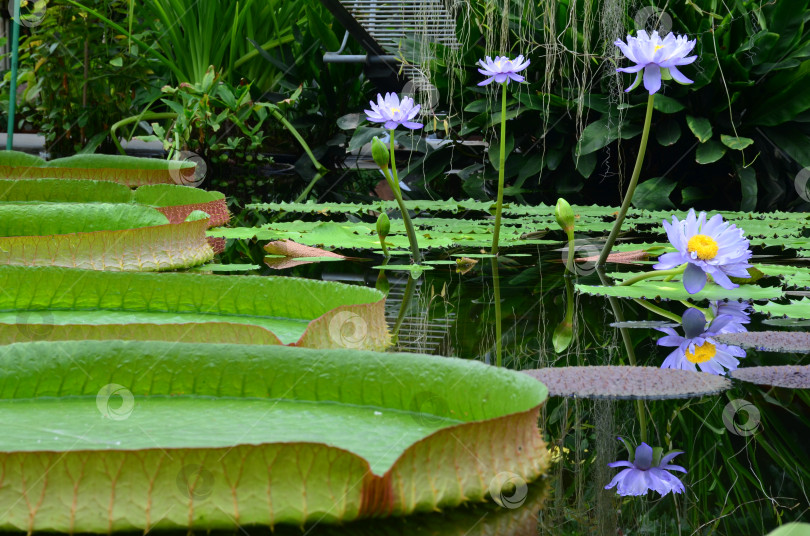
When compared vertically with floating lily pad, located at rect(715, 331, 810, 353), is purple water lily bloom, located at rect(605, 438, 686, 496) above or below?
above

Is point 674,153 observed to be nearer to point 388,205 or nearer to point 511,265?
point 388,205

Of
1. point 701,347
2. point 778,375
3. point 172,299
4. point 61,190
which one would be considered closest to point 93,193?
point 61,190

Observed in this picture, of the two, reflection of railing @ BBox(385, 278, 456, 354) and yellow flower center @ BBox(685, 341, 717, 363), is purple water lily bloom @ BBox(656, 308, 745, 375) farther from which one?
reflection of railing @ BBox(385, 278, 456, 354)

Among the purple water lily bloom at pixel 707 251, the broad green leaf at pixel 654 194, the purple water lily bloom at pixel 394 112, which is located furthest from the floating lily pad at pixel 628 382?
the broad green leaf at pixel 654 194

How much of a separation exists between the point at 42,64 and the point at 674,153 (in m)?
3.61

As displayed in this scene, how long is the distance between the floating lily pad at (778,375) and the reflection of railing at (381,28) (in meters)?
2.80

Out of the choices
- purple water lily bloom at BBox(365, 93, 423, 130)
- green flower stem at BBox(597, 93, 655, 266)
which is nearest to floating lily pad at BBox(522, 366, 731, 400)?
green flower stem at BBox(597, 93, 655, 266)

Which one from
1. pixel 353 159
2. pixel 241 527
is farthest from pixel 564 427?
pixel 353 159

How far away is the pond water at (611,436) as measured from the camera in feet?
2.04

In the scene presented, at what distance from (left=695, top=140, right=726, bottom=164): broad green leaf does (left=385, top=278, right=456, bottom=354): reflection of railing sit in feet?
5.89

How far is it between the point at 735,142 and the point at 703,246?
6.10 feet

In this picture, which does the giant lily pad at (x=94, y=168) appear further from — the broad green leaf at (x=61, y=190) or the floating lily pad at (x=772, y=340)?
the floating lily pad at (x=772, y=340)

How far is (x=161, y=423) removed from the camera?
717 millimetres

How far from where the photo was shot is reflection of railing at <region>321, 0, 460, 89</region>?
3865 mm
